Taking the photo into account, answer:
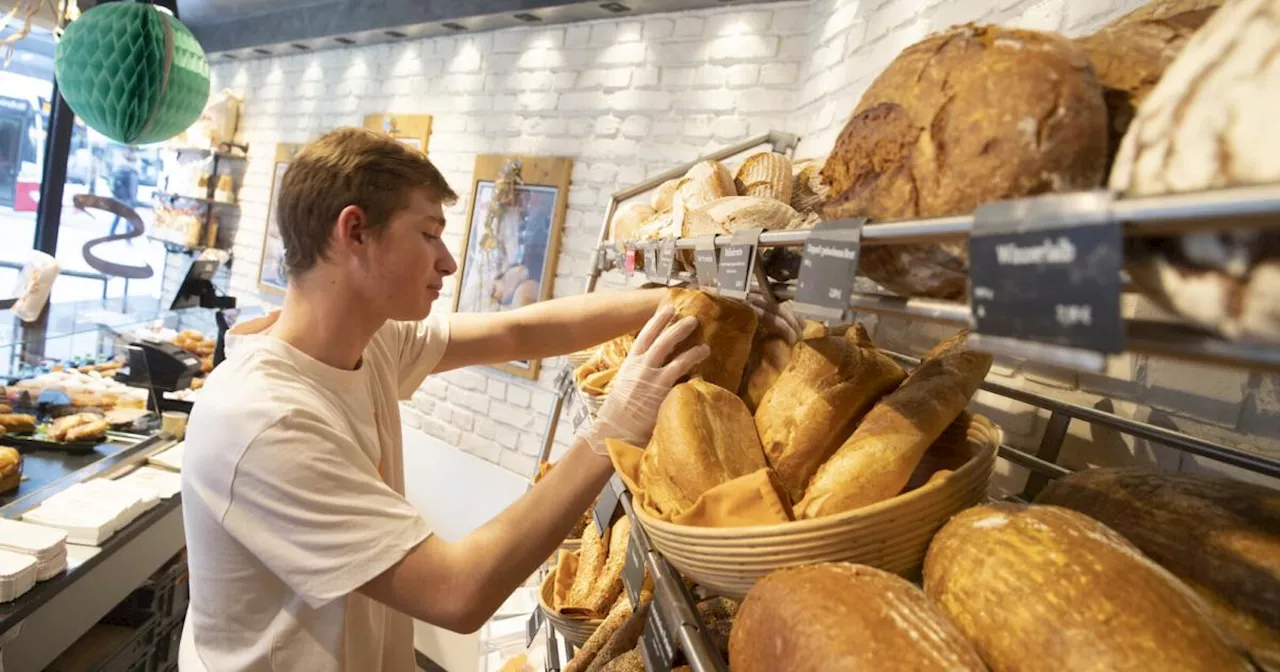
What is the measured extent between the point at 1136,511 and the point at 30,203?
8.12 metres

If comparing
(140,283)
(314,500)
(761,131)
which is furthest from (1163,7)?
(140,283)

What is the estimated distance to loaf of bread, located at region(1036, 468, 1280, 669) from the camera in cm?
58

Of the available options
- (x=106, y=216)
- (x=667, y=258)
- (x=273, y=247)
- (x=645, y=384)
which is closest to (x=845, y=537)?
(x=645, y=384)

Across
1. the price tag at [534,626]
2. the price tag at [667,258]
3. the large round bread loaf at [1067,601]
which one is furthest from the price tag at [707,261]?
the price tag at [534,626]

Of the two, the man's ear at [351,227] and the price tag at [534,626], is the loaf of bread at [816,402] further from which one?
the price tag at [534,626]

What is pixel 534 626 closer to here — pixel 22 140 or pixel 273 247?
pixel 273 247

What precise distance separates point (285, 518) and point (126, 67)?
2.11 m

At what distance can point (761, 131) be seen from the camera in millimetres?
3074

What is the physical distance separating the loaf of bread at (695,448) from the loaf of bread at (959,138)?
1.06 feet

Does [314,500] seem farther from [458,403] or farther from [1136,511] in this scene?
[458,403]

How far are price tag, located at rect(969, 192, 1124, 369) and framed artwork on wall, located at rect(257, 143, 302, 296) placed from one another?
6485mm

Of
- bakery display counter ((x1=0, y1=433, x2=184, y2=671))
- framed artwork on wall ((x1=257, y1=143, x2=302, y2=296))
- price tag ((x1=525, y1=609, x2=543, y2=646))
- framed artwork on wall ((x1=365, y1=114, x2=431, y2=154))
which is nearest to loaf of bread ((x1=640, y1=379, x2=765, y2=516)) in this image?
price tag ((x1=525, y1=609, x2=543, y2=646))

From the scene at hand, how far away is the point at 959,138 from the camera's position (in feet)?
2.04

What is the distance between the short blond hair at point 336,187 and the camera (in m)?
1.49
